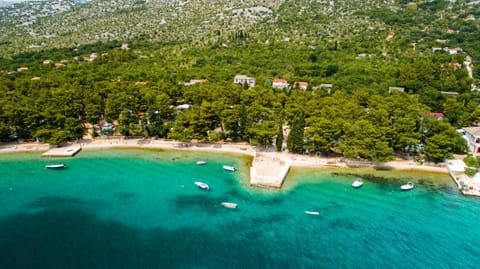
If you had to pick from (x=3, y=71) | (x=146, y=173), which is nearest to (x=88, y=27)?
(x=3, y=71)

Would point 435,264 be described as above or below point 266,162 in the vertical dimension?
below

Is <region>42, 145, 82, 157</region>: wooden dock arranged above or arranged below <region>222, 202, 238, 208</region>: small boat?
above

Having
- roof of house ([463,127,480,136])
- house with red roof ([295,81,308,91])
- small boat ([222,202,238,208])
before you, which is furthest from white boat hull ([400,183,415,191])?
house with red roof ([295,81,308,91])

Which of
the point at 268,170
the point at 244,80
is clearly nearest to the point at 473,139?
the point at 268,170

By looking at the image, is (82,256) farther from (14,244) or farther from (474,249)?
(474,249)

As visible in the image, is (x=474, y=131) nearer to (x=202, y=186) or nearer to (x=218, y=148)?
A: (x=218, y=148)

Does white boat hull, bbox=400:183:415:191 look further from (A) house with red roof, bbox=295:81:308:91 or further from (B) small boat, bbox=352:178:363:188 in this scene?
(A) house with red roof, bbox=295:81:308:91

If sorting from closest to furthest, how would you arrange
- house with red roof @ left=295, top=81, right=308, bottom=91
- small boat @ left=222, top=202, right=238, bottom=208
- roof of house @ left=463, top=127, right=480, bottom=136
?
small boat @ left=222, top=202, right=238, bottom=208 → roof of house @ left=463, top=127, right=480, bottom=136 → house with red roof @ left=295, top=81, right=308, bottom=91
